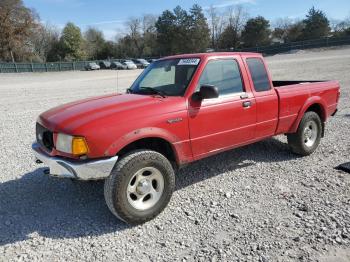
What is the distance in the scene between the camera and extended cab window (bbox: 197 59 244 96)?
4637 mm

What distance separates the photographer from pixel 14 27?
63188 millimetres

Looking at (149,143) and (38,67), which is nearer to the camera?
(149,143)

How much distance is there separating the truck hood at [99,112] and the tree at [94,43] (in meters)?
81.9

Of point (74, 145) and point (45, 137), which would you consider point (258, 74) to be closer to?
point (74, 145)

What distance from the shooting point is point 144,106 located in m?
4.07

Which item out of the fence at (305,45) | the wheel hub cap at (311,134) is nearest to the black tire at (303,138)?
the wheel hub cap at (311,134)

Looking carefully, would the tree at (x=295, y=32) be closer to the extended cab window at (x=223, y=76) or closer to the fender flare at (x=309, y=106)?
the fender flare at (x=309, y=106)

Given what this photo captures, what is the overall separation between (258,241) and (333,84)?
4.16 m

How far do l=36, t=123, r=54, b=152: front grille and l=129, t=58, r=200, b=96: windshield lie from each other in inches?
55.4

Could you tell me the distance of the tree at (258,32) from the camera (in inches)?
2899

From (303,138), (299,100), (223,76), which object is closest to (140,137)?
(223,76)

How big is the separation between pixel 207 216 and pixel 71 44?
79.1m

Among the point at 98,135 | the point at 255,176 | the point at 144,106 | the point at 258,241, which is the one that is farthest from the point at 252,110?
the point at 98,135

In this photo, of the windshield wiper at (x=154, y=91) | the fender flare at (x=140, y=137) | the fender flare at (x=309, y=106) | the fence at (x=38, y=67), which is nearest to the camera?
the fender flare at (x=140, y=137)
